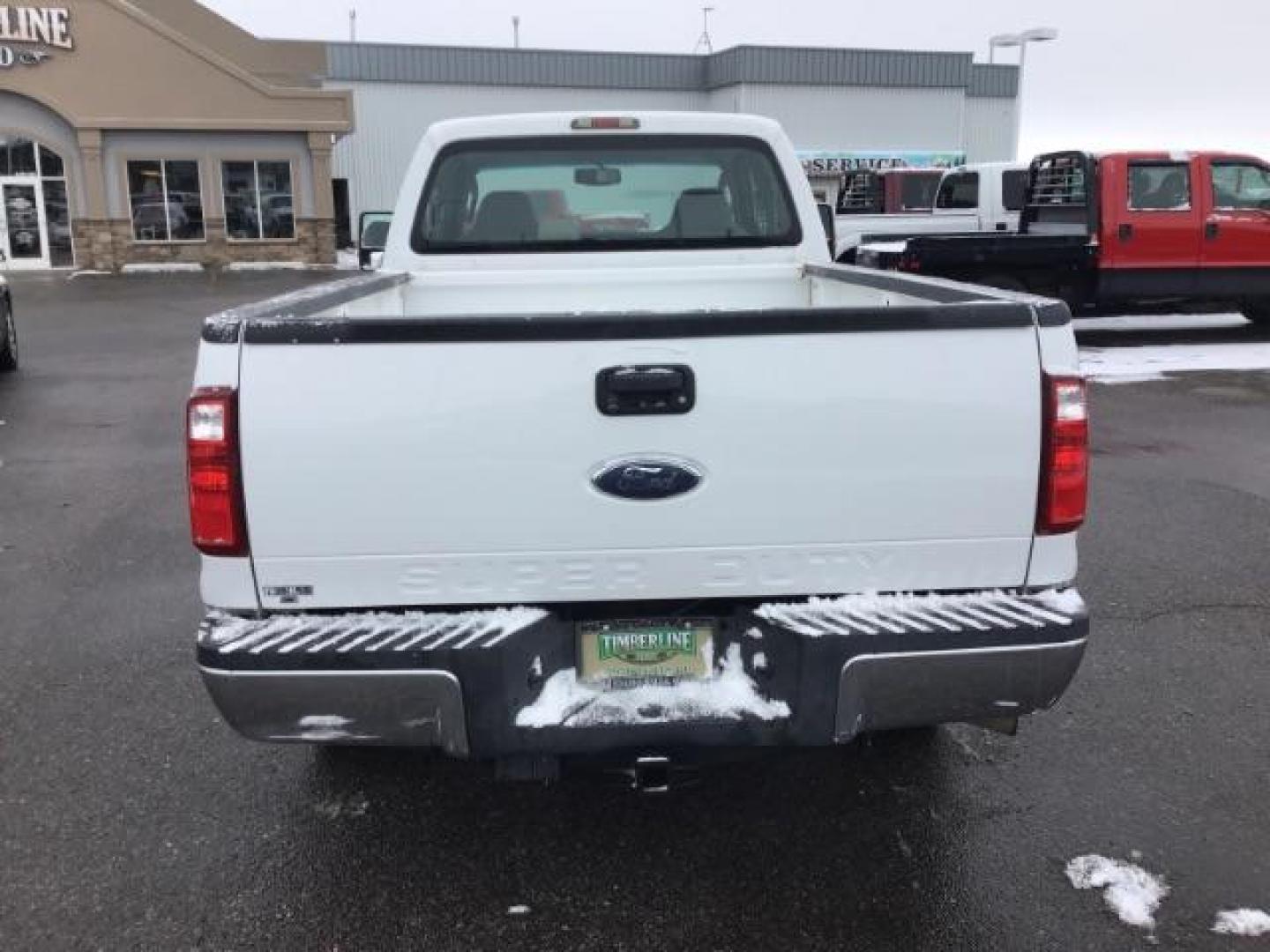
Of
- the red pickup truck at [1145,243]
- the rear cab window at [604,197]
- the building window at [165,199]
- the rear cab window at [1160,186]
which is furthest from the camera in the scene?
the building window at [165,199]

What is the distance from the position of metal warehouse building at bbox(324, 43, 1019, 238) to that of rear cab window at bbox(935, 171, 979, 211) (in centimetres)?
1625

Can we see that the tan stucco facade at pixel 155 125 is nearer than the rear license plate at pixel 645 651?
No

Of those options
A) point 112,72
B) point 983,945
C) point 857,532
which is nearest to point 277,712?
point 857,532

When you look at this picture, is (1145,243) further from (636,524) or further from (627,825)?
(636,524)

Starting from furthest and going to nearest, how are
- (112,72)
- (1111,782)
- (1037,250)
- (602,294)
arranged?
(112,72) → (1037,250) → (602,294) → (1111,782)

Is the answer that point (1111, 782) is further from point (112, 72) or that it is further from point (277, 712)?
point (112, 72)

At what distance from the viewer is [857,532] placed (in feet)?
9.12

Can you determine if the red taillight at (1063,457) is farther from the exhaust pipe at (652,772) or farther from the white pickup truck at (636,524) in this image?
the exhaust pipe at (652,772)

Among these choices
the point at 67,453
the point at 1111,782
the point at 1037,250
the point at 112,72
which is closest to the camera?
the point at 1111,782

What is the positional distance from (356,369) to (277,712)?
86 centimetres

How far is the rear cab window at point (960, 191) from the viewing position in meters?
20.7

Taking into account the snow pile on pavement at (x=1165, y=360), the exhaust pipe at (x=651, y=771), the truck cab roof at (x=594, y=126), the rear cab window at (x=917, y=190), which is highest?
the rear cab window at (x=917, y=190)

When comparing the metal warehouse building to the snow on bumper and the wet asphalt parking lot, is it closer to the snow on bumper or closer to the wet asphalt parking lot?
the wet asphalt parking lot

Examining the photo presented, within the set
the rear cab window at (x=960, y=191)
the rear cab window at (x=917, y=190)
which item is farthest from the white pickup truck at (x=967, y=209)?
the rear cab window at (x=917, y=190)
